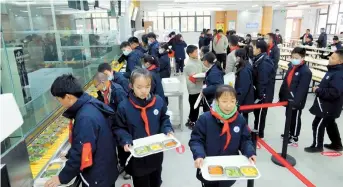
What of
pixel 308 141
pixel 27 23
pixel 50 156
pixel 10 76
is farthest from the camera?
pixel 308 141

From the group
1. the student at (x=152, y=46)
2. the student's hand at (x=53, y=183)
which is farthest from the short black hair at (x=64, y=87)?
the student at (x=152, y=46)

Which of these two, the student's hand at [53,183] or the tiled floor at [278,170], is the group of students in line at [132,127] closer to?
the student's hand at [53,183]

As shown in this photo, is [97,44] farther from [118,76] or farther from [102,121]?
[102,121]

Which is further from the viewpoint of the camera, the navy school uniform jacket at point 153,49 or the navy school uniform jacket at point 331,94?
the navy school uniform jacket at point 153,49

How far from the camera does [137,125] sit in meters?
1.89

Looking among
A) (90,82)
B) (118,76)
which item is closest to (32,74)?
(118,76)

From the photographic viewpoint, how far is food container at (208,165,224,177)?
152 centimetres

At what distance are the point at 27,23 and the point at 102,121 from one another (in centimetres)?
168

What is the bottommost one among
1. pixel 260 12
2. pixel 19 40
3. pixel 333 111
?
pixel 333 111

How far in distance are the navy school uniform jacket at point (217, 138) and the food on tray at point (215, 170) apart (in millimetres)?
161

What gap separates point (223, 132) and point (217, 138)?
7 cm

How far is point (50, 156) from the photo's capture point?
6.56 feet

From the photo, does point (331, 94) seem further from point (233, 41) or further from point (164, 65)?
point (164, 65)

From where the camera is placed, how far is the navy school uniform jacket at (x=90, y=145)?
1.49 metres
